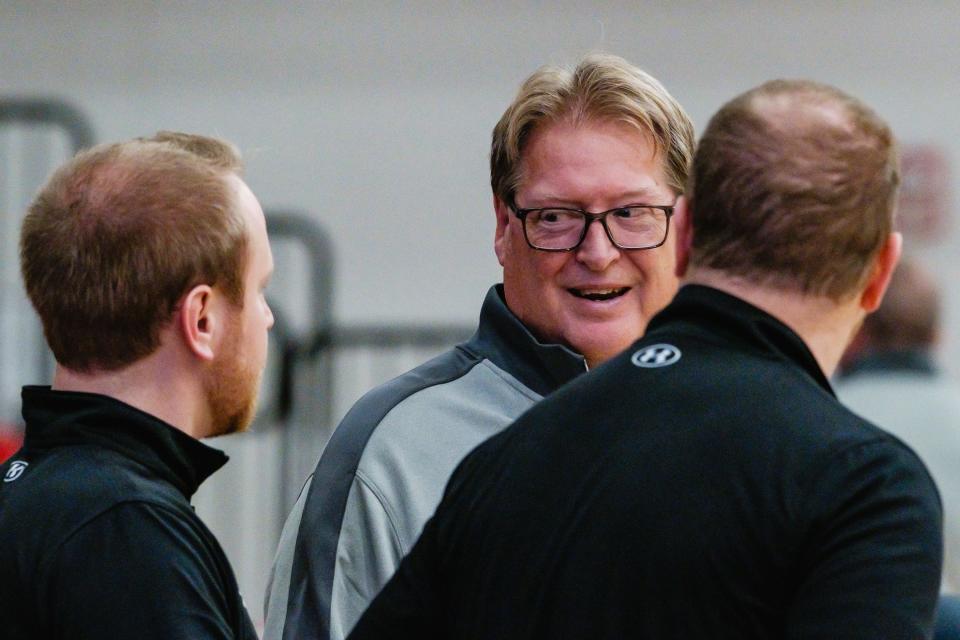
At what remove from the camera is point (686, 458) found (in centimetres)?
138

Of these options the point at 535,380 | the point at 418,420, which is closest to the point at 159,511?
the point at 418,420

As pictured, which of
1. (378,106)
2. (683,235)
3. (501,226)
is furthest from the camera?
(378,106)

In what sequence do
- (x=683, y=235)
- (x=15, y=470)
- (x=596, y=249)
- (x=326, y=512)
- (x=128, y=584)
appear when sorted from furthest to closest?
1. (x=596, y=249)
2. (x=326, y=512)
3. (x=15, y=470)
4. (x=128, y=584)
5. (x=683, y=235)

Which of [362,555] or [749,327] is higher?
[749,327]

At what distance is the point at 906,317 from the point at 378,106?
2597mm

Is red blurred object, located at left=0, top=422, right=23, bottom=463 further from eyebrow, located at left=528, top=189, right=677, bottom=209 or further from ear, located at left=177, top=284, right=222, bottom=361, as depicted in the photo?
eyebrow, located at left=528, top=189, right=677, bottom=209

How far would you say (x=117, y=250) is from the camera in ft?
6.34

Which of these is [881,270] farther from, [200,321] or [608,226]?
[200,321]

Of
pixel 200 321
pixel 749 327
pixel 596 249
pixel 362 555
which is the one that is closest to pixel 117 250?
pixel 200 321

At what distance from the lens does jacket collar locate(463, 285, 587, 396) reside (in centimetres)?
211

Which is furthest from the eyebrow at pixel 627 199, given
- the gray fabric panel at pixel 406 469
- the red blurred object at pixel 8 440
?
the red blurred object at pixel 8 440

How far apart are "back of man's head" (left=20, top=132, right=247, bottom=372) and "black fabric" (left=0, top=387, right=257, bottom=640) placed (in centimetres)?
9

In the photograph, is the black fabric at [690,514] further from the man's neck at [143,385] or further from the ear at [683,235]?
the man's neck at [143,385]

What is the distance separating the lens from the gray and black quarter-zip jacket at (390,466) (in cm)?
195
